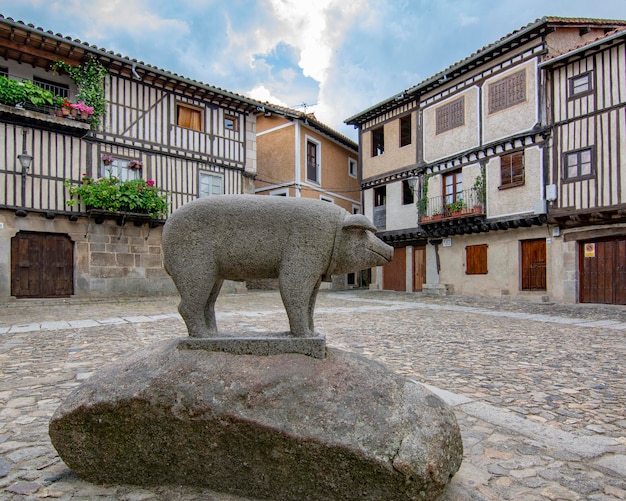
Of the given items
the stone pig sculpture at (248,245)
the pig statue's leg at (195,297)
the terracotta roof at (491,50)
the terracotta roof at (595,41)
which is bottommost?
the pig statue's leg at (195,297)

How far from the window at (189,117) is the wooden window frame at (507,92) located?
12.4m

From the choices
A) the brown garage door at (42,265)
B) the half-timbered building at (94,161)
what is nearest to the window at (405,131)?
the half-timbered building at (94,161)

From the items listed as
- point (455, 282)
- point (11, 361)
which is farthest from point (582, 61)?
point (11, 361)

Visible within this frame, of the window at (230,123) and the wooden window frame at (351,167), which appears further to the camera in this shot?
the wooden window frame at (351,167)

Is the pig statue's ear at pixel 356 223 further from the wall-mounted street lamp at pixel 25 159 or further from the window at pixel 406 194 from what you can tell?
the window at pixel 406 194

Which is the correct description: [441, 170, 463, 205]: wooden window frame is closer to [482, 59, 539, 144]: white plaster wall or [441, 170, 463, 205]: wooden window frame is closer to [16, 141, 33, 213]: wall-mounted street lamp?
[482, 59, 539, 144]: white plaster wall

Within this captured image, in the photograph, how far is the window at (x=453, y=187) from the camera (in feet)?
60.6

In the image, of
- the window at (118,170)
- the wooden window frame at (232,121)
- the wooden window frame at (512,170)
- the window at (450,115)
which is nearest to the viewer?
the window at (118,170)

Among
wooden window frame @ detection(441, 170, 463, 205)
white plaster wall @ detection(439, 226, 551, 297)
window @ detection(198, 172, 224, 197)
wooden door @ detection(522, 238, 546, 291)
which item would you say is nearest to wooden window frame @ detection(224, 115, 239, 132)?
window @ detection(198, 172, 224, 197)

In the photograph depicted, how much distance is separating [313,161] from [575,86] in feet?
44.0

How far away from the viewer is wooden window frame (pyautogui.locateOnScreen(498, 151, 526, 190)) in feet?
51.9

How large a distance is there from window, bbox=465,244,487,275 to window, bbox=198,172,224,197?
37.3ft

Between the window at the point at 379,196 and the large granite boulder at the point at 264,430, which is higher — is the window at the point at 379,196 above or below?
above

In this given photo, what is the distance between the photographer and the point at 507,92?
53.1ft
